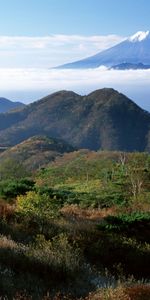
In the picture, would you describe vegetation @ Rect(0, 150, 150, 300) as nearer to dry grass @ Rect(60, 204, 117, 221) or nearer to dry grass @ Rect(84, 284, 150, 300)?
dry grass @ Rect(84, 284, 150, 300)

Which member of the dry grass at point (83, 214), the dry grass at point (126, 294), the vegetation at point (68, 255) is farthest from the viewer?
the dry grass at point (83, 214)

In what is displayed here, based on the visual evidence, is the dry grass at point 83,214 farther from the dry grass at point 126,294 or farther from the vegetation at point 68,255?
the dry grass at point 126,294

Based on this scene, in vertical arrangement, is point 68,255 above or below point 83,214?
above

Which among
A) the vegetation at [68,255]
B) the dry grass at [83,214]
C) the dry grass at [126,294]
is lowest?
the dry grass at [83,214]

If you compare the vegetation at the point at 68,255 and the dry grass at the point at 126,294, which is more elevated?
the dry grass at the point at 126,294

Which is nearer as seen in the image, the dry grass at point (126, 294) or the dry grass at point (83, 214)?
the dry grass at point (126, 294)

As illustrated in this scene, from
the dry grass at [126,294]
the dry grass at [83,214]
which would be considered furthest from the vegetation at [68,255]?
the dry grass at [83,214]

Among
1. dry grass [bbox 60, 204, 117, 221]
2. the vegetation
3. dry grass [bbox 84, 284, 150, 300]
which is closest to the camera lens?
dry grass [bbox 84, 284, 150, 300]

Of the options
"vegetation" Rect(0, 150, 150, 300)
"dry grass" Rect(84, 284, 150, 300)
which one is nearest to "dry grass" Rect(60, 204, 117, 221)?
"vegetation" Rect(0, 150, 150, 300)

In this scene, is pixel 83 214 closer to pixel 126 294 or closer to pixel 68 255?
pixel 68 255

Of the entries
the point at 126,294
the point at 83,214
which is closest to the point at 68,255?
the point at 126,294

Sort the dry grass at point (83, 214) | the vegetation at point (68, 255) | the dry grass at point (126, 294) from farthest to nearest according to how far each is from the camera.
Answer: the dry grass at point (83, 214), the vegetation at point (68, 255), the dry grass at point (126, 294)

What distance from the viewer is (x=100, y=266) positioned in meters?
11.2

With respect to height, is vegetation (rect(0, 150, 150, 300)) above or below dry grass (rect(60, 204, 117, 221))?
above
